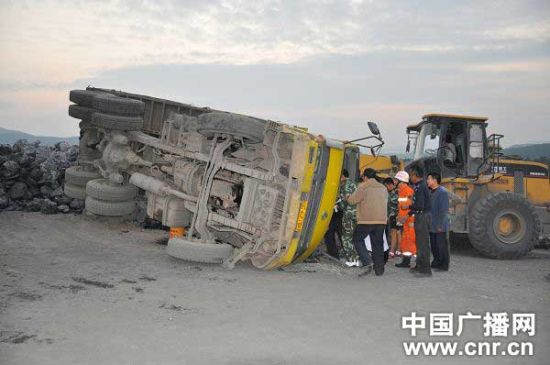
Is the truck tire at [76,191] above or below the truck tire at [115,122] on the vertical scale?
below

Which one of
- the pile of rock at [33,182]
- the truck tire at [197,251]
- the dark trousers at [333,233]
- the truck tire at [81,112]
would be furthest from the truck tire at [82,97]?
the dark trousers at [333,233]

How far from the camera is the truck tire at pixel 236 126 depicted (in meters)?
7.20

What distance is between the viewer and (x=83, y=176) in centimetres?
975

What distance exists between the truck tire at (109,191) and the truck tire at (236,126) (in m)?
2.26

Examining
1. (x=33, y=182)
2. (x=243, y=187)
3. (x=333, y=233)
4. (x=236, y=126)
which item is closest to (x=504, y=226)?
(x=333, y=233)

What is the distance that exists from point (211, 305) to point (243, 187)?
2.44 metres

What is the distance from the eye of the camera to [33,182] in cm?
1162

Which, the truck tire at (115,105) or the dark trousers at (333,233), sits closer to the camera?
the truck tire at (115,105)

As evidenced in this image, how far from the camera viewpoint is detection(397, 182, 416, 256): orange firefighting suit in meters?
8.33

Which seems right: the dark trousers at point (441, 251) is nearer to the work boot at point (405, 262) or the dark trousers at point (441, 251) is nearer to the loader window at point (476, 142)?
the work boot at point (405, 262)

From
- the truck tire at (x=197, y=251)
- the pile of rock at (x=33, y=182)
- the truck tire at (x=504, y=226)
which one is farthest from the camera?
the pile of rock at (x=33, y=182)

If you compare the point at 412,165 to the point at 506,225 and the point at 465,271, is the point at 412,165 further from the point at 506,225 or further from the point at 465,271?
the point at 465,271

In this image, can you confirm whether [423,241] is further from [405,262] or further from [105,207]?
[105,207]

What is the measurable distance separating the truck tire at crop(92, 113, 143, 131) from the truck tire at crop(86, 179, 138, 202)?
964mm
